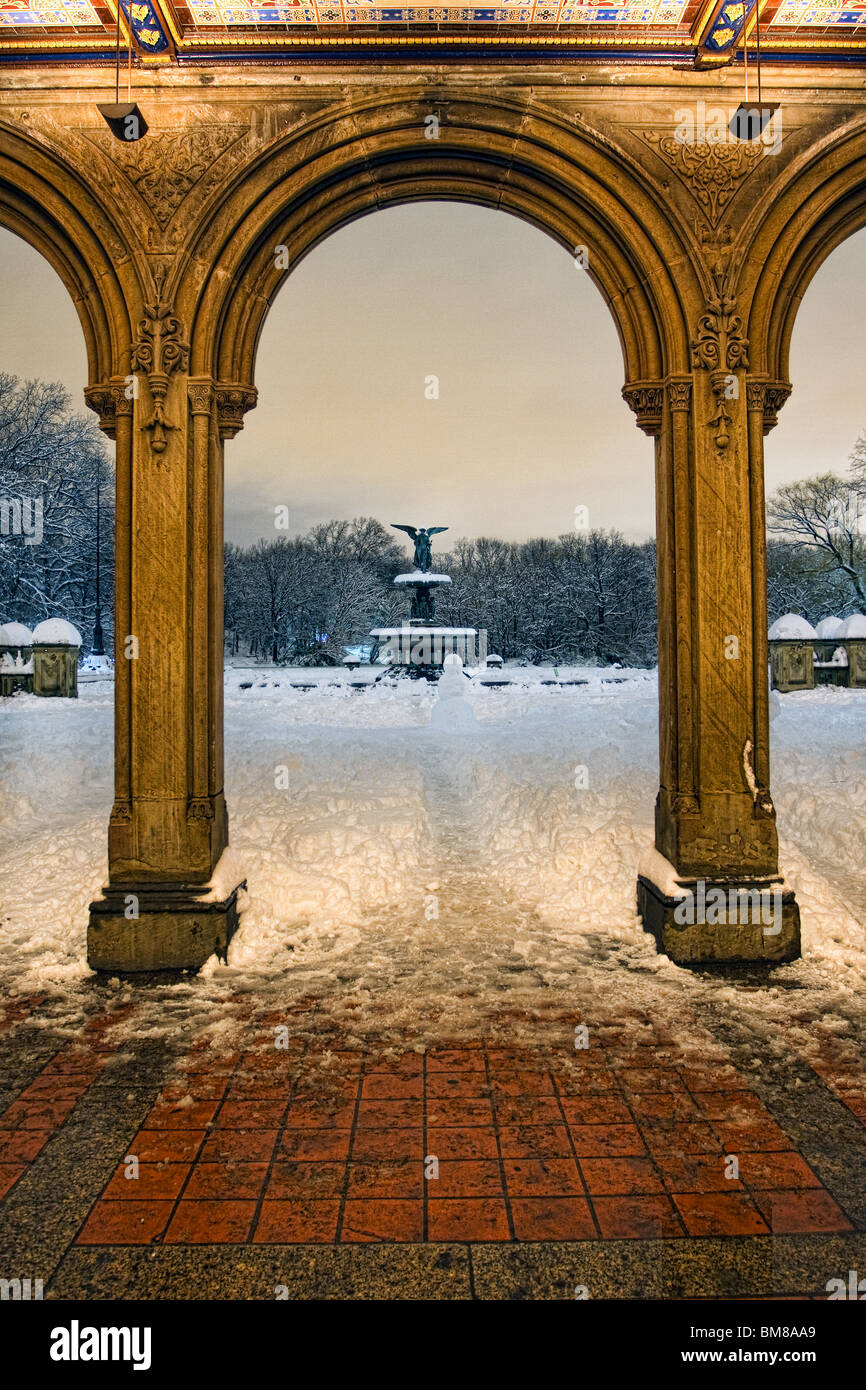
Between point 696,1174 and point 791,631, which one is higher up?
point 791,631

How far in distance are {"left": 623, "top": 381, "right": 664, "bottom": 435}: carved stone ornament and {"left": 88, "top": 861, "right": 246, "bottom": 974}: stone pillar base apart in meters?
4.07

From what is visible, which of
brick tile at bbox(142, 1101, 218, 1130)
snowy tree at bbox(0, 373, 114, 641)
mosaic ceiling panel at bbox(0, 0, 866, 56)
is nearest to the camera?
brick tile at bbox(142, 1101, 218, 1130)

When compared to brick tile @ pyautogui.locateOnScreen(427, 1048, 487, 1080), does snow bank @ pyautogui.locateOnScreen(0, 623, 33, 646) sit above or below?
above

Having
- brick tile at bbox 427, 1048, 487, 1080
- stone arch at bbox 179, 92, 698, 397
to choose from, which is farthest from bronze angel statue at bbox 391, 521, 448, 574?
brick tile at bbox 427, 1048, 487, 1080

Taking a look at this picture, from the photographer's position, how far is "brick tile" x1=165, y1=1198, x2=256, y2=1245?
259 cm

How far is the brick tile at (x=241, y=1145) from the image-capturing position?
9.98 ft

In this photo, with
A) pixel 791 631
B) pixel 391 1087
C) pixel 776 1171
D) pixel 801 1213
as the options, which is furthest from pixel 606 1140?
pixel 791 631

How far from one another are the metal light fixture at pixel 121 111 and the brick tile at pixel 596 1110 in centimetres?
556

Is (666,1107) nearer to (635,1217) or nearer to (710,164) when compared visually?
(635,1217)

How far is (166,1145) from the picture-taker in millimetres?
3109

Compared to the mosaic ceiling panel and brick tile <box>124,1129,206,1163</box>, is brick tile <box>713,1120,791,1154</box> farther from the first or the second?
the mosaic ceiling panel

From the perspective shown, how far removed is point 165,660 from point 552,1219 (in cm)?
368
